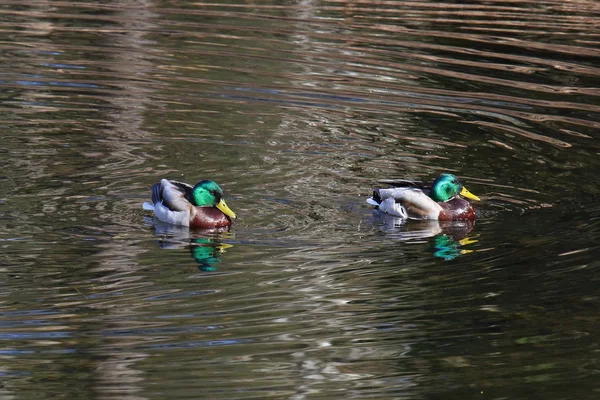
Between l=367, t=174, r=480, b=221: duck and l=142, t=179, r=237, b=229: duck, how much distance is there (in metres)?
1.51

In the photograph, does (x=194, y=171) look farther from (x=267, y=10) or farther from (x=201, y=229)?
(x=267, y=10)

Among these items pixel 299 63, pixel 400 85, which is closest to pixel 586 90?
pixel 400 85

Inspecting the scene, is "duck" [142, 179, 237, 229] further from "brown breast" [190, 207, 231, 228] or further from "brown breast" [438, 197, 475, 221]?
"brown breast" [438, 197, 475, 221]

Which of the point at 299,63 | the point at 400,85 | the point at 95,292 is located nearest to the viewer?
the point at 95,292

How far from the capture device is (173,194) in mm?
12305

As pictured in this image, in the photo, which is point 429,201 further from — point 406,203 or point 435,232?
point 435,232

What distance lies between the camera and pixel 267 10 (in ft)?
75.6

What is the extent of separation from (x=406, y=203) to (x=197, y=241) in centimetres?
218

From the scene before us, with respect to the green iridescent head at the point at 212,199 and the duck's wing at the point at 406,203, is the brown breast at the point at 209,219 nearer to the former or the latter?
the green iridescent head at the point at 212,199

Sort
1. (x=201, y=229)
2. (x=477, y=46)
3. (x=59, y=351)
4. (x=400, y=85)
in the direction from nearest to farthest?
(x=59, y=351) → (x=201, y=229) → (x=400, y=85) → (x=477, y=46)

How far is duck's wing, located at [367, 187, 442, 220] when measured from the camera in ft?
41.9

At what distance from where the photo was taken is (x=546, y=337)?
8875mm

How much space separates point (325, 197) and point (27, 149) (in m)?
3.51

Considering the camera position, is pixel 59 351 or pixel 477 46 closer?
pixel 59 351
